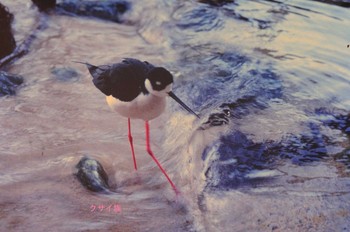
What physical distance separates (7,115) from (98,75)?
1.39 m

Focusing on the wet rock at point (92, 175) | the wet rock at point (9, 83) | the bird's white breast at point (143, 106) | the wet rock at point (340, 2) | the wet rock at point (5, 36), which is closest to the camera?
the bird's white breast at point (143, 106)

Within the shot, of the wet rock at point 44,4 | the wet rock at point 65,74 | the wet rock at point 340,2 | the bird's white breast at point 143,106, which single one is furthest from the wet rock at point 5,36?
the wet rock at point 340,2

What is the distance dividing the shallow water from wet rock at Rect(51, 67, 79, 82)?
3 centimetres

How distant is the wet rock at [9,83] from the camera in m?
5.52

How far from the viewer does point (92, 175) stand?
12.8 ft

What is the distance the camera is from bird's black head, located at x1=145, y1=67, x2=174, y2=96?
3.48 metres

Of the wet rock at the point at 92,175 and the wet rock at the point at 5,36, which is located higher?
the wet rock at the point at 92,175

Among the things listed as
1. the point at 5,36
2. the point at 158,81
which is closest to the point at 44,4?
the point at 5,36

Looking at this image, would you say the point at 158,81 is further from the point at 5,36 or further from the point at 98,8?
the point at 98,8

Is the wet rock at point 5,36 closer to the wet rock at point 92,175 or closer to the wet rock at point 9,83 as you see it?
the wet rock at point 9,83

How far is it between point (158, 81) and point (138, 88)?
0.78ft

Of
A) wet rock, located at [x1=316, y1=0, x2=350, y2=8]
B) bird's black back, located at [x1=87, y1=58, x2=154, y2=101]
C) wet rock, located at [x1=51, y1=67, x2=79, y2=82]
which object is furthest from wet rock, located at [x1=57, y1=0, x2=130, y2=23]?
bird's black back, located at [x1=87, y1=58, x2=154, y2=101]

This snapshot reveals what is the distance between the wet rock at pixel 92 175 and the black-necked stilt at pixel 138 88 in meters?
0.50

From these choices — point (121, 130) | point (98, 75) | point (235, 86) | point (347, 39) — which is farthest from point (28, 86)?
point (347, 39)
